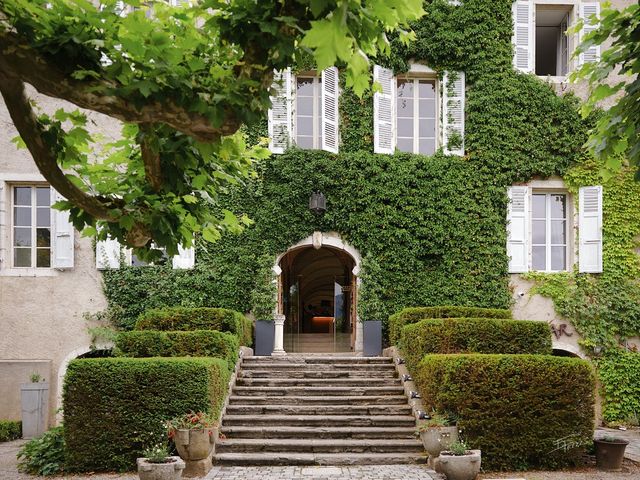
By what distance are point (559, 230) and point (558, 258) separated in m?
0.64

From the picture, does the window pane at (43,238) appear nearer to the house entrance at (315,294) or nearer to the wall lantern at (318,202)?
the house entrance at (315,294)

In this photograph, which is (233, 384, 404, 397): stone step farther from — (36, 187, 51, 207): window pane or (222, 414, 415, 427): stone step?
(36, 187, 51, 207): window pane

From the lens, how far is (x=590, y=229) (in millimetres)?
13773

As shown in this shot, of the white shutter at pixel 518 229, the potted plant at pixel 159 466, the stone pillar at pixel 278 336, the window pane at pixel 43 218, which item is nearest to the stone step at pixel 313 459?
the potted plant at pixel 159 466

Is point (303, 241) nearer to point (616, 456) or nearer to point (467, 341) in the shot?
point (467, 341)

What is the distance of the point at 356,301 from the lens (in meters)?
13.8

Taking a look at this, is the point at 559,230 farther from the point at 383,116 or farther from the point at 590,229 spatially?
the point at 383,116

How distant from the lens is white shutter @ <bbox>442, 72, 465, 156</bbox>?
→ 14141mm

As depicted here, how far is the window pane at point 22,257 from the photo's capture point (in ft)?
44.5

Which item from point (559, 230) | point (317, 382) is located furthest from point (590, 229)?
point (317, 382)

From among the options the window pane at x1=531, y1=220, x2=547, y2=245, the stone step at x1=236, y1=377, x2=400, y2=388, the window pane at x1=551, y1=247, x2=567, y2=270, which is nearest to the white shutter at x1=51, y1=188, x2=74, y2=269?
the stone step at x1=236, y1=377, x2=400, y2=388

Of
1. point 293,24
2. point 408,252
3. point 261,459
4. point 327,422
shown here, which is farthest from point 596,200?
point 293,24

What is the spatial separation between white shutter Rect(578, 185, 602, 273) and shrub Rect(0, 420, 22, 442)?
39.2 ft

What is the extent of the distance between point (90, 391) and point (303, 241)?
6.45 meters
